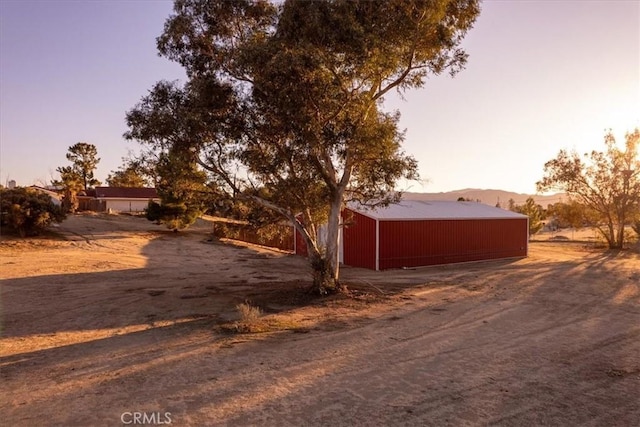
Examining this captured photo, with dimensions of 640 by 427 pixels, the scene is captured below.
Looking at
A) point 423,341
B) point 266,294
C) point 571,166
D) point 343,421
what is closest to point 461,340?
point 423,341

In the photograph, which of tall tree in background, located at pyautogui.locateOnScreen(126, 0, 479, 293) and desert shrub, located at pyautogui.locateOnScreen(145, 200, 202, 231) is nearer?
tall tree in background, located at pyautogui.locateOnScreen(126, 0, 479, 293)

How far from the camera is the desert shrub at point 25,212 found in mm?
27602

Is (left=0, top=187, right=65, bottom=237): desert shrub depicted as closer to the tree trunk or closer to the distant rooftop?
the tree trunk

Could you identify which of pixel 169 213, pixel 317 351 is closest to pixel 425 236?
pixel 317 351

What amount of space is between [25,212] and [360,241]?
67.4ft

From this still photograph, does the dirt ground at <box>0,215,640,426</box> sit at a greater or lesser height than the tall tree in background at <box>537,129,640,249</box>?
lesser

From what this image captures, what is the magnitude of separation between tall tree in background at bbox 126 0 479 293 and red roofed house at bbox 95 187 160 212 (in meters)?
48.1

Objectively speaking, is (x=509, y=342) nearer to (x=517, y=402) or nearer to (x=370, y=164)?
(x=517, y=402)

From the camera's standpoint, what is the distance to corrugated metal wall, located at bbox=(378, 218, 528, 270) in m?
24.0

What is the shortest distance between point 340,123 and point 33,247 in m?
22.1

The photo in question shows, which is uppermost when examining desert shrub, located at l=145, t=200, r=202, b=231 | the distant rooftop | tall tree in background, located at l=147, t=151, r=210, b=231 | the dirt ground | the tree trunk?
the distant rooftop

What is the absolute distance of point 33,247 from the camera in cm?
2617

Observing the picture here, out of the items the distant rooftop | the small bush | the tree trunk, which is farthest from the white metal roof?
the distant rooftop

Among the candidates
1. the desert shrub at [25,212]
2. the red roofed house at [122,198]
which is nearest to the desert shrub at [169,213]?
the desert shrub at [25,212]
